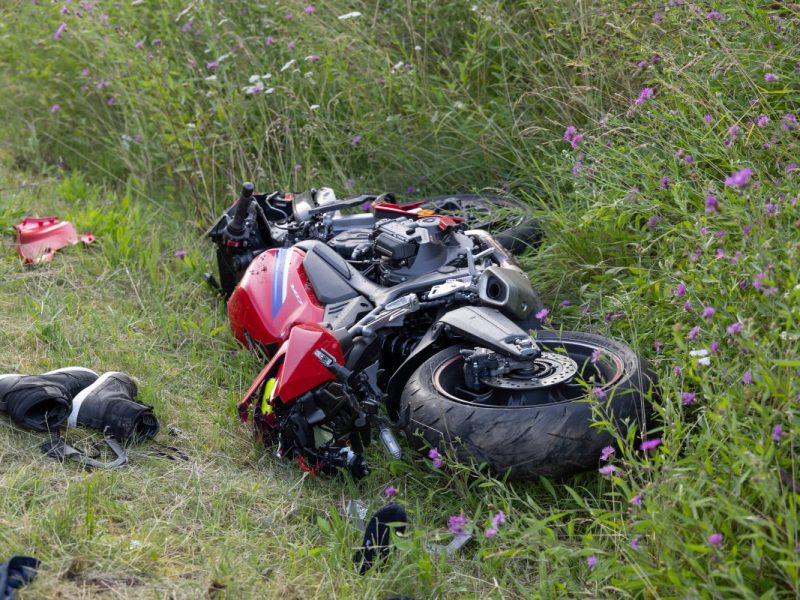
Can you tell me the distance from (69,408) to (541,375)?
1.83m

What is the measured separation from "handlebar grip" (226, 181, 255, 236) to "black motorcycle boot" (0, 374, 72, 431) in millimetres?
1323

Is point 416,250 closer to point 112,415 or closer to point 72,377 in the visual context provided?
point 112,415

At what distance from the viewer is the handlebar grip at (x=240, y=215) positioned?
190 inches

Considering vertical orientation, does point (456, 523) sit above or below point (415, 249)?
below

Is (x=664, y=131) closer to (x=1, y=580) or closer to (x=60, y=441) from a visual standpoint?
(x=60, y=441)

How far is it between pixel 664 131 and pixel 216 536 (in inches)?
104

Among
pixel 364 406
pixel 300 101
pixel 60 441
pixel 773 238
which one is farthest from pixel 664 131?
pixel 60 441

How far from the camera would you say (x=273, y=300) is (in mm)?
4375

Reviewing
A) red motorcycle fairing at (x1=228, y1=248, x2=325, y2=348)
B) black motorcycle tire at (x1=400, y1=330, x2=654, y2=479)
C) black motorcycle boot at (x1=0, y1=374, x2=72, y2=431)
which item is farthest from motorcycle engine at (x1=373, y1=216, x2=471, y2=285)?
black motorcycle boot at (x1=0, y1=374, x2=72, y2=431)

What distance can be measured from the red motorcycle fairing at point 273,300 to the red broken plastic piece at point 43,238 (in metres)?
1.48

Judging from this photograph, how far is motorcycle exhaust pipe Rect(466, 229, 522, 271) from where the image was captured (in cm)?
A: 415

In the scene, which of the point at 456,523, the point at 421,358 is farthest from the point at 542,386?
the point at 456,523

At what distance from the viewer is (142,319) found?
493cm

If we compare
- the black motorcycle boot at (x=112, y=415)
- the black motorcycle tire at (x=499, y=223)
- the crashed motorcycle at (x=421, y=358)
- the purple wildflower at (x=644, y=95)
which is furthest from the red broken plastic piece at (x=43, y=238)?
the purple wildflower at (x=644, y=95)
